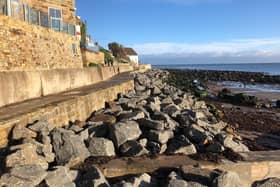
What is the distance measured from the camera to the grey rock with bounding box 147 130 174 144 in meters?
6.53

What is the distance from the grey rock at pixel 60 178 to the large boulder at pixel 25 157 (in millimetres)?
349

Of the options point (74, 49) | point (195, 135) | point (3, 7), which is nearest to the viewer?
point (195, 135)

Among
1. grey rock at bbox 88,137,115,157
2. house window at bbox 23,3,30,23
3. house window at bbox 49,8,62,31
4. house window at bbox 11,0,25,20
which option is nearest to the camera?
grey rock at bbox 88,137,115,157

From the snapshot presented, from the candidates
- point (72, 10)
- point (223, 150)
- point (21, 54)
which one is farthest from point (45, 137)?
point (72, 10)

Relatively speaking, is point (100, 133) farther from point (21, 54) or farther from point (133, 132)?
point (21, 54)

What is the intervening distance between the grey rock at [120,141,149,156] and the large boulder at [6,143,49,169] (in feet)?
4.83

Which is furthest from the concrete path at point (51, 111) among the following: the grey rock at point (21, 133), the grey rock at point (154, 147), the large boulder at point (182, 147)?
the large boulder at point (182, 147)

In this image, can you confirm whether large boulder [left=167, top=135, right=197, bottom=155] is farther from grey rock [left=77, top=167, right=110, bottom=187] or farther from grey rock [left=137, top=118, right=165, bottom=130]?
grey rock [left=77, top=167, right=110, bottom=187]

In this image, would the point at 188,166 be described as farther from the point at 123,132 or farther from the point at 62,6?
the point at 62,6

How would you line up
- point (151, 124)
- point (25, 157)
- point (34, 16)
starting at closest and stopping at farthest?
1. point (25, 157)
2. point (151, 124)
3. point (34, 16)

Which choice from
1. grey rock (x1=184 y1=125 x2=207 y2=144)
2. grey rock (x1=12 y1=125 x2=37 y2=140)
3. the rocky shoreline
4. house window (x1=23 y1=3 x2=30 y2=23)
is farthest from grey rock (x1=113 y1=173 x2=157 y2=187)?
house window (x1=23 y1=3 x2=30 y2=23)

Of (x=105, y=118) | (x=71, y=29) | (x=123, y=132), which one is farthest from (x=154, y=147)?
(x=71, y=29)

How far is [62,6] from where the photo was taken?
1775 cm

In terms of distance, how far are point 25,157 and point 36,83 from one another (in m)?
5.44
